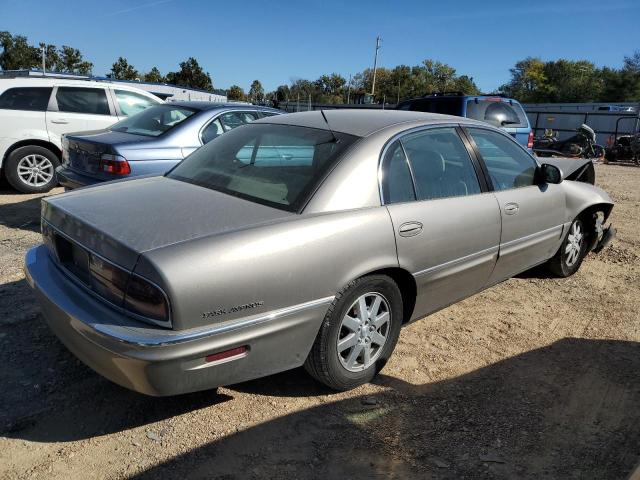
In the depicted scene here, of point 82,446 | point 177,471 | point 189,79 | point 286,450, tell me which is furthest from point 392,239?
point 189,79

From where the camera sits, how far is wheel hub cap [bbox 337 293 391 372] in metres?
2.86

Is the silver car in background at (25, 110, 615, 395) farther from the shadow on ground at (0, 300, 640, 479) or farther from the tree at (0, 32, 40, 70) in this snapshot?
the tree at (0, 32, 40, 70)

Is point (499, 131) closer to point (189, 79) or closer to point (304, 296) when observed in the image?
point (304, 296)

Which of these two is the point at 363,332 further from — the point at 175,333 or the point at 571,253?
the point at 571,253

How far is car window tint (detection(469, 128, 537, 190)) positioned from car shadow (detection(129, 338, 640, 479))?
4.68 ft

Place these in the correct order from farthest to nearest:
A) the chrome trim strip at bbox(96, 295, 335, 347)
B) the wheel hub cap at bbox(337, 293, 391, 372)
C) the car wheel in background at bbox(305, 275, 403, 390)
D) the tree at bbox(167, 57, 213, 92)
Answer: the tree at bbox(167, 57, 213, 92)
the wheel hub cap at bbox(337, 293, 391, 372)
the car wheel in background at bbox(305, 275, 403, 390)
the chrome trim strip at bbox(96, 295, 335, 347)

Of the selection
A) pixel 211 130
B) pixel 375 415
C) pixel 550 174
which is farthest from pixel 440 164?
pixel 211 130

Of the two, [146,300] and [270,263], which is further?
[270,263]

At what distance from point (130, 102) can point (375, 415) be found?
7.30 metres

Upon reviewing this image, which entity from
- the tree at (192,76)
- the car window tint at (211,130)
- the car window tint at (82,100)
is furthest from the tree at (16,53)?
the car window tint at (211,130)

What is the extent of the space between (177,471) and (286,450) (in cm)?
51

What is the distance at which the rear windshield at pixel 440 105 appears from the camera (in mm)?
9298

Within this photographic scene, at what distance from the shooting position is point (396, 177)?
3.12m

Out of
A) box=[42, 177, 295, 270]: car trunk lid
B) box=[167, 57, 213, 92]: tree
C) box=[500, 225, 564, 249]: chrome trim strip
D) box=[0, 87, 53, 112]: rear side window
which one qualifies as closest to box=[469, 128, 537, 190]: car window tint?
box=[500, 225, 564, 249]: chrome trim strip
